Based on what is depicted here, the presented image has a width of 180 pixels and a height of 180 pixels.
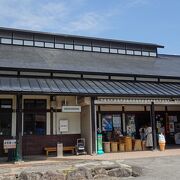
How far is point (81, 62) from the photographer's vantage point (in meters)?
19.2

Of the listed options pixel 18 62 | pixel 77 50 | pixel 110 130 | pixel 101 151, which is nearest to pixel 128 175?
pixel 101 151

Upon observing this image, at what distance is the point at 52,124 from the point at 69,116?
1067mm

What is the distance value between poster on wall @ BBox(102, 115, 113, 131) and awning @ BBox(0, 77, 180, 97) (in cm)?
203

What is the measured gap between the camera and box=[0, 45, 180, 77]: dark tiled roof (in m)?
17.1

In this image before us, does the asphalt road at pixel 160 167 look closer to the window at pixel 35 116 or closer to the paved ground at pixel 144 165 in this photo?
the paved ground at pixel 144 165

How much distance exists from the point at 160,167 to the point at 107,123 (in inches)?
279

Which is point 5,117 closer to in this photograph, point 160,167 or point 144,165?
point 144,165

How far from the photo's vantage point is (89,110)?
15406mm

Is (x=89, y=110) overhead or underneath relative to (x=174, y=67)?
underneath

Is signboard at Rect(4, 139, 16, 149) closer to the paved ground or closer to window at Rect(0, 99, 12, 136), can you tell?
the paved ground

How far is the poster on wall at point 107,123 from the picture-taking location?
59.5ft

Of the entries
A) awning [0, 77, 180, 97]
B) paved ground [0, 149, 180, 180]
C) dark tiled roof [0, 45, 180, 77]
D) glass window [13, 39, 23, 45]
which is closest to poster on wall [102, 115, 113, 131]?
awning [0, 77, 180, 97]

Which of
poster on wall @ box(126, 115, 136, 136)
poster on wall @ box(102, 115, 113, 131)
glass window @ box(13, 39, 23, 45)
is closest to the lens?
poster on wall @ box(102, 115, 113, 131)

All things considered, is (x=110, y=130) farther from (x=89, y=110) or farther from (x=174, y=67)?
(x=174, y=67)
